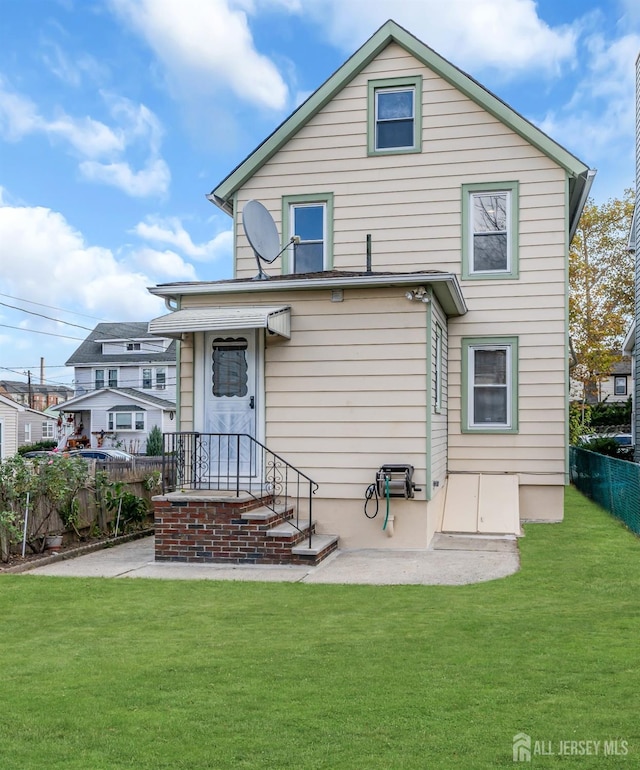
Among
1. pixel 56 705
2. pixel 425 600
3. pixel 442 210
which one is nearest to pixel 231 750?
pixel 56 705

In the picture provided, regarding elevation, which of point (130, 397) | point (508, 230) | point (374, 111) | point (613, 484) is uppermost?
point (374, 111)

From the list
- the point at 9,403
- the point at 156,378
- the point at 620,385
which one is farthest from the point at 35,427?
the point at 620,385

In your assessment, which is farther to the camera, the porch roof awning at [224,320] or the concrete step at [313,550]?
the porch roof awning at [224,320]

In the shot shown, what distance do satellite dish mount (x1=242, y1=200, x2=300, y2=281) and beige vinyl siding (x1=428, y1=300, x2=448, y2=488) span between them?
267 cm

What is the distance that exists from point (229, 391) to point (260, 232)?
2681 millimetres

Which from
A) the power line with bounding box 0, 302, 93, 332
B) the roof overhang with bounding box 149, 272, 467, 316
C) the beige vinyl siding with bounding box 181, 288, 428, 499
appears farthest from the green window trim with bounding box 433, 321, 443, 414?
the power line with bounding box 0, 302, 93, 332

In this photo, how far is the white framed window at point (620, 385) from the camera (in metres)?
51.8

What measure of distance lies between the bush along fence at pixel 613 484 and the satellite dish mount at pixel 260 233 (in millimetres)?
6548

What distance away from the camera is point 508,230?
13.2 m

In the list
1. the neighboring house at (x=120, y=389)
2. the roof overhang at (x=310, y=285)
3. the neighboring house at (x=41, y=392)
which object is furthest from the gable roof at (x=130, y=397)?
the neighboring house at (x=41, y=392)

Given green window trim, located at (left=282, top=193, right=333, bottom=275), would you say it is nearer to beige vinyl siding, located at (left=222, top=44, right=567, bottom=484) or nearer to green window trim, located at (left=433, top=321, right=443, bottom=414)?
beige vinyl siding, located at (left=222, top=44, right=567, bottom=484)

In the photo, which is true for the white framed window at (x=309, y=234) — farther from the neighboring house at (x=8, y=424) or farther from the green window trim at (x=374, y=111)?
the neighboring house at (x=8, y=424)

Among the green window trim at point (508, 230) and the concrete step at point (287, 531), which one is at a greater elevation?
the green window trim at point (508, 230)

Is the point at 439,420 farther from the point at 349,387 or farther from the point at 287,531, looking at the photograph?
the point at 287,531
